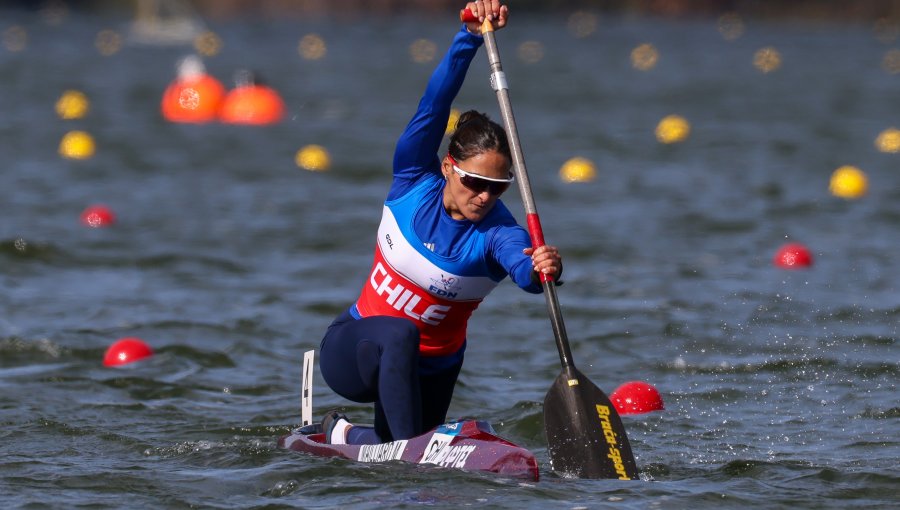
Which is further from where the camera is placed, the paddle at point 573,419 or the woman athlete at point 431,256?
the paddle at point 573,419

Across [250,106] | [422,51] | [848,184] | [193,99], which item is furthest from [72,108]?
[422,51]

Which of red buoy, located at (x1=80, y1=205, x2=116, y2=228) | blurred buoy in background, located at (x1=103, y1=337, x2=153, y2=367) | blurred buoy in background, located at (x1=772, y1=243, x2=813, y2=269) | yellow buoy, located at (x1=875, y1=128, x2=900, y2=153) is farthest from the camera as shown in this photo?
yellow buoy, located at (x1=875, y1=128, x2=900, y2=153)

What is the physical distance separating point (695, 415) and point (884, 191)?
11235mm

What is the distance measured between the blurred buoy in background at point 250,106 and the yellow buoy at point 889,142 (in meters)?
10.7

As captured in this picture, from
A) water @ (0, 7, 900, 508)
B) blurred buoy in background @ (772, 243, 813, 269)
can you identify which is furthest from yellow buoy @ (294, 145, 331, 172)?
blurred buoy in background @ (772, 243, 813, 269)

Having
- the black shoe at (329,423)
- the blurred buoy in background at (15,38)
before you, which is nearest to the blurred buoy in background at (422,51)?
the blurred buoy in background at (15,38)

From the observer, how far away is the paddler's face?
659 centimetres

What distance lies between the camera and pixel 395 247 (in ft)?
22.8

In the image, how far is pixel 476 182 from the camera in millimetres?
6633

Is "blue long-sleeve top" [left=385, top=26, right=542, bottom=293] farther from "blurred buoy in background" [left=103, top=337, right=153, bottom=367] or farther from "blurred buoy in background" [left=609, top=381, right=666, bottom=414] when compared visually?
"blurred buoy in background" [left=103, top=337, right=153, bottom=367]

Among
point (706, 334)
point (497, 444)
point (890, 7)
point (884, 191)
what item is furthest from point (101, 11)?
point (497, 444)

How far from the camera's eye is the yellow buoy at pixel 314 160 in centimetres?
2152

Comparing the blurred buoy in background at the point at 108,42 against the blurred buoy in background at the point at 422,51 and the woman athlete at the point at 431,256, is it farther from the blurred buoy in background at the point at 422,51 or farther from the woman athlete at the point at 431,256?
the woman athlete at the point at 431,256

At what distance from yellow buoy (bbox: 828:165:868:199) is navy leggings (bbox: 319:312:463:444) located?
12.9 metres
